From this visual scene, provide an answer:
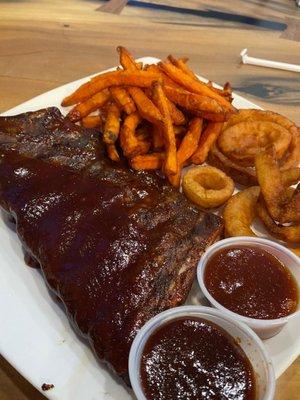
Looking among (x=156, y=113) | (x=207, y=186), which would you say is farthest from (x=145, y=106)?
(x=207, y=186)

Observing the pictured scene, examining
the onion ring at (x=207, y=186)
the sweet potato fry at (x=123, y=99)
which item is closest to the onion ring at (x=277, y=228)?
the onion ring at (x=207, y=186)

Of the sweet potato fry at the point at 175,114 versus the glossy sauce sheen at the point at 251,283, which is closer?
the glossy sauce sheen at the point at 251,283

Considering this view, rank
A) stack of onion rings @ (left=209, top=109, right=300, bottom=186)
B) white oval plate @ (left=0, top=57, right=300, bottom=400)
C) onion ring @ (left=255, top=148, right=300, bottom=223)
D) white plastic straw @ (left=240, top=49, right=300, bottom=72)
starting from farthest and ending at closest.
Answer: white plastic straw @ (left=240, top=49, right=300, bottom=72), stack of onion rings @ (left=209, top=109, right=300, bottom=186), onion ring @ (left=255, top=148, right=300, bottom=223), white oval plate @ (left=0, top=57, right=300, bottom=400)

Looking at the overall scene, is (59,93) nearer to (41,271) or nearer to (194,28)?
(41,271)

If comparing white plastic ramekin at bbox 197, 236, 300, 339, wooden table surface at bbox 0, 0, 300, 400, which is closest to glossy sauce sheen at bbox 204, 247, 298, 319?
white plastic ramekin at bbox 197, 236, 300, 339

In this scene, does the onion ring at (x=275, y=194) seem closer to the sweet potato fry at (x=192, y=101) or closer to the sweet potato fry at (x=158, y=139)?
the sweet potato fry at (x=192, y=101)

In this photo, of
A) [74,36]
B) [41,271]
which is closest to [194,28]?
[74,36]

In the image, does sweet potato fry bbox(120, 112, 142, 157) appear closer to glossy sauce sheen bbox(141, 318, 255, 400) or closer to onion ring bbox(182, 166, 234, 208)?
onion ring bbox(182, 166, 234, 208)
